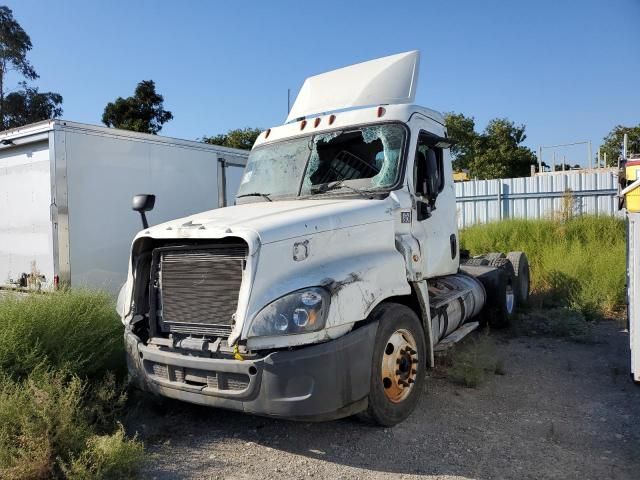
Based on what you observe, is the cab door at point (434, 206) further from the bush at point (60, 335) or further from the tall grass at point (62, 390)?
the bush at point (60, 335)

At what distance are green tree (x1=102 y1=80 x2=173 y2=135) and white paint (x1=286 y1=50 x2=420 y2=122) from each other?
23.7 metres

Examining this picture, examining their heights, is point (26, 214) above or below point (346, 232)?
above

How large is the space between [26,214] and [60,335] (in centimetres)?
320

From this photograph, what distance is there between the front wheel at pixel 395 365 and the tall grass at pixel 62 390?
1756 millimetres

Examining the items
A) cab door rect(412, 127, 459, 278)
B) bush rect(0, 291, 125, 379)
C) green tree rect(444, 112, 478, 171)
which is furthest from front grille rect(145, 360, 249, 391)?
green tree rect(444, 112, 478, 171)

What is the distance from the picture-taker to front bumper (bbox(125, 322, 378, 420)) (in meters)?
3.41

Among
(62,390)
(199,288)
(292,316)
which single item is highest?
(199,288)

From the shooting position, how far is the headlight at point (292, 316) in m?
3.41

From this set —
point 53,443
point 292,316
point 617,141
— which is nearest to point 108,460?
point 53,443

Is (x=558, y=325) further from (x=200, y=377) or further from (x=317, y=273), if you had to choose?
(x=200, y=377)

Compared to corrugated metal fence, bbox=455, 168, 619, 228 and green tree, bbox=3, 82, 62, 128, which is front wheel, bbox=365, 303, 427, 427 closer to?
corrugated metal fence, bbox=455, 168, 619, 228

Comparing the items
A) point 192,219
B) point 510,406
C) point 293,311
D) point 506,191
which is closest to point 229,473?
point 293,311

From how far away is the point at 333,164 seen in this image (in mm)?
5055

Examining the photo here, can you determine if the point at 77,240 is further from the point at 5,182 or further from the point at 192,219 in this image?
the point at 192,219
